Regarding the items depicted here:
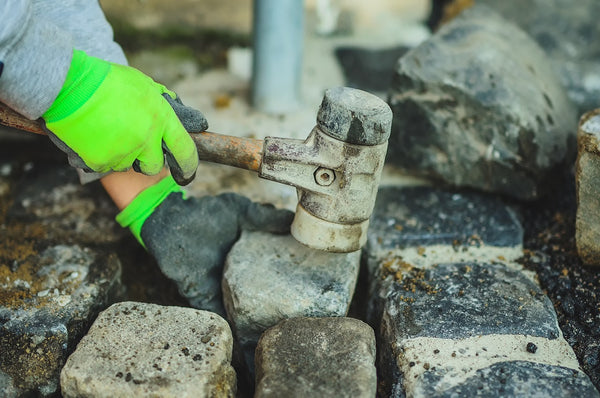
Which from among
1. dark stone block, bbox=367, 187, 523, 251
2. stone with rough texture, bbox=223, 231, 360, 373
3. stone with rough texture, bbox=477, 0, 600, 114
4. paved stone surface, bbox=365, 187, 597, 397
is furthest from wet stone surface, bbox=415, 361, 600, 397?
stone with rough texture, bbox=477, 0, 600, 114

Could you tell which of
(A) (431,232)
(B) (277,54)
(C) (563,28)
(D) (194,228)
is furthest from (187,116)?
(C) (563,28)

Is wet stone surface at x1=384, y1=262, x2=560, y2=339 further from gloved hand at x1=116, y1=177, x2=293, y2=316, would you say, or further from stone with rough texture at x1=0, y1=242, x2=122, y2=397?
stone with rough texture at x1=0, y1=242, x2=122, y2=397

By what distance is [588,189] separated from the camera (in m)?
1.74

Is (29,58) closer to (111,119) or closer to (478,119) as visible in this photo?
(111,119)

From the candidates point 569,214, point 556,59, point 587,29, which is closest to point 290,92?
point 569,214

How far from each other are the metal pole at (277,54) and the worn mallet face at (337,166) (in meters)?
1.01

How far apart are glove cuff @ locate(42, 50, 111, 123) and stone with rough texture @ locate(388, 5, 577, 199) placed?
3.66 feet

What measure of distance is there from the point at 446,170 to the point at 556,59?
1.40 metres

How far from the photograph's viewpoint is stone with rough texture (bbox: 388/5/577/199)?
2092 mm

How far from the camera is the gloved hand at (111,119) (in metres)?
1.51

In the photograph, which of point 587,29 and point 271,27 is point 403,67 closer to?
point 271,27

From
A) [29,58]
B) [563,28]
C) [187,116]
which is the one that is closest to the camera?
[29,58]

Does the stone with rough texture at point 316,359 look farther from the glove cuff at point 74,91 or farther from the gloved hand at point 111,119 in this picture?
the glove cuff at point 74,91

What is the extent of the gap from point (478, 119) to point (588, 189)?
1.65 ft
